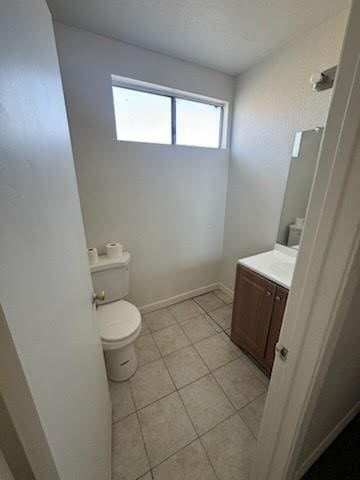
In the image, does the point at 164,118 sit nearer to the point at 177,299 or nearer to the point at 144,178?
the point at 144,178

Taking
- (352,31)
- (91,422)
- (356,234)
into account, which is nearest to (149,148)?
(352,31)

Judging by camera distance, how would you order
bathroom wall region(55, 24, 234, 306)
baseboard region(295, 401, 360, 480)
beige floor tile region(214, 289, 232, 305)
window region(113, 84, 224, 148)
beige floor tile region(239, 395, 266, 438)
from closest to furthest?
baseboard region(295, 401, 360, 480) → beige floor tile region(239, 395, 266, 438) → bathroom wall region(55, 24, 234, 306) → window region(113, 84, 224, 148) → beige floor tile region(214, 289, 232, 305)

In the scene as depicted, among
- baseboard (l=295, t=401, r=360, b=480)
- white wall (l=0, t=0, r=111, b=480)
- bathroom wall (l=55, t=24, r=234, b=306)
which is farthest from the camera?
bathroom wall (l=55, t=24, r=234, b=306)

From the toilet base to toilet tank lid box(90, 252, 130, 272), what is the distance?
2.03 feet

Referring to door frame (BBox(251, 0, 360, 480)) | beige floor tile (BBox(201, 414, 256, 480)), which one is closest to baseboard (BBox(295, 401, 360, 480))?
beige floor tile (BBox(201, 414, 256, 480))

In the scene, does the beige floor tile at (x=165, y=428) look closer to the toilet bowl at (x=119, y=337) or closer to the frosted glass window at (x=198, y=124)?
the toilet bowl at (x=119, y=337)

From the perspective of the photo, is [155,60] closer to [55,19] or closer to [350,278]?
[55,19]

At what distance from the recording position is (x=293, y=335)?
64 cm

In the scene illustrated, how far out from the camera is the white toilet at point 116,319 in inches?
53.7

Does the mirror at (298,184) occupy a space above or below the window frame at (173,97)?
below

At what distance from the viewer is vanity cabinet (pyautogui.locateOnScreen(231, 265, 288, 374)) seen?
136cm

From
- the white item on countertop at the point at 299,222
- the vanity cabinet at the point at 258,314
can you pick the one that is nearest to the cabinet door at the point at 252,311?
the vanity cabinet at the point at 258,314

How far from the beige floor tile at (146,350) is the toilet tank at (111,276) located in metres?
0.49

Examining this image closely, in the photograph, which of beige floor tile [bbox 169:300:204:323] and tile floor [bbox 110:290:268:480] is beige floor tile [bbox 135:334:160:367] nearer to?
tile floor [bbox 110:290:268:480]
